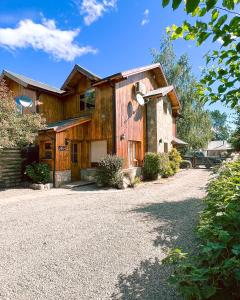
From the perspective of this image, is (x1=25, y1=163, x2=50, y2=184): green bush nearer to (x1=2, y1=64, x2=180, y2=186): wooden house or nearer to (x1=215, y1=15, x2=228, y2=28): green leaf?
(x1=2, y1=64, x2=180, y2=186): wooden house

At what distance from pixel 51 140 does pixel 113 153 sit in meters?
3.89

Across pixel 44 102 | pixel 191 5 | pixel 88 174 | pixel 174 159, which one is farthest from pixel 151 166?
pixel 191 5

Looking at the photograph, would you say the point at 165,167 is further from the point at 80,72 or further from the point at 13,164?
the point at 13,164

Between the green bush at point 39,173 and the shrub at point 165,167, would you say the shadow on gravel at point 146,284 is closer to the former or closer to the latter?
the green bush at point 39,173

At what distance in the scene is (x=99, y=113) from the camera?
1443 cm

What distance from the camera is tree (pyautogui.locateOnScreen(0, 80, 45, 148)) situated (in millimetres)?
10523

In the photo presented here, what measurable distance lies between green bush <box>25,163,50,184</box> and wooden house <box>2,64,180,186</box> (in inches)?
15.6

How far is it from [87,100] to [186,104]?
52.6ft

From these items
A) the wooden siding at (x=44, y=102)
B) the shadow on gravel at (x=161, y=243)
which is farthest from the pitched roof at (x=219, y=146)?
the shadow on gravel at (x=161, y=243)

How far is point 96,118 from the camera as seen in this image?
1458 cm

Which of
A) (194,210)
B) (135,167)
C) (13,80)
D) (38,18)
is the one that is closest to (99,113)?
(135,167)

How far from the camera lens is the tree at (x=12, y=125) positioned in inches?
414

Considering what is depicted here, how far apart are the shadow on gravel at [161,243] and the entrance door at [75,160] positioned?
7.57 meters

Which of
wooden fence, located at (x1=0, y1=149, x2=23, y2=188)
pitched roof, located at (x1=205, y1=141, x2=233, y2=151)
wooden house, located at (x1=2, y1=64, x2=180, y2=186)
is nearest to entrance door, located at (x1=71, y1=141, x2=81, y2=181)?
wooden house, located at (x1=2, y1=64, x2=180, y2=186)
